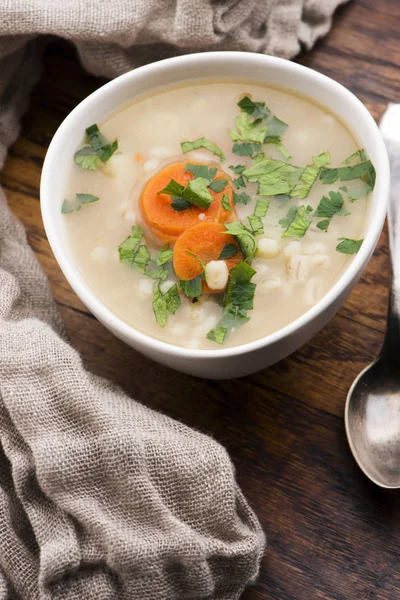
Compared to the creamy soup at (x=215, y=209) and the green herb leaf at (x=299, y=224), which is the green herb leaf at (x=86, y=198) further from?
the green herb leaf at (x=299, y=224)

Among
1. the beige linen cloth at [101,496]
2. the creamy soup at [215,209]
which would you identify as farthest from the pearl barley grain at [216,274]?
the beige linen cloth at [101,496]

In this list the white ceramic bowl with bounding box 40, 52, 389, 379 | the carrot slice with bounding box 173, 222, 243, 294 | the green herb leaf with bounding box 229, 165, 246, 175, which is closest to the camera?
the white ceramic bowl with bounding box 40, 52, 389, 379

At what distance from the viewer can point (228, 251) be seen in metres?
1.72

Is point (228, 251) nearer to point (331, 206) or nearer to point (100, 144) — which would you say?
point (331, 206)

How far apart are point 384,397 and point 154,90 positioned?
35.4 inches

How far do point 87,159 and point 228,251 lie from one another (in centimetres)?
42

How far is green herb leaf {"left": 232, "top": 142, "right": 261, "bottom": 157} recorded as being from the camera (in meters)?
1.84

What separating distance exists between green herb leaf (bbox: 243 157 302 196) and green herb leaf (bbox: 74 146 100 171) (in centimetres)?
35

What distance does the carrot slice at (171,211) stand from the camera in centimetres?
175

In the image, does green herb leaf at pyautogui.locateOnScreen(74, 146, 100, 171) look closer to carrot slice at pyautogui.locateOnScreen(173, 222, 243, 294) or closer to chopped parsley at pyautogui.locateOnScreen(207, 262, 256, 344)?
carrot slice at pyautogui.locateOnScreen(173, 222, 243, 294)

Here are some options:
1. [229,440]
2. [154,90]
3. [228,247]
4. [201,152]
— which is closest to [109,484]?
[229,440]

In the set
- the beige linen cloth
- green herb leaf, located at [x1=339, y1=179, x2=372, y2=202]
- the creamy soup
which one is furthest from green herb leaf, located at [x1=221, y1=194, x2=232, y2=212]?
the beige linen cloth

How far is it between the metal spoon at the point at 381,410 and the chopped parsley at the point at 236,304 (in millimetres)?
374

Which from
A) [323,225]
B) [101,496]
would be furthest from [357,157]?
[101,496]
